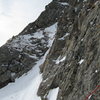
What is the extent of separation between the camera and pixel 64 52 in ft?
81.1

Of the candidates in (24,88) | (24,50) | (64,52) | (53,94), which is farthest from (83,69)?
(24,50)

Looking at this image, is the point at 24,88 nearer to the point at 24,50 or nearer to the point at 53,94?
the point at 53,94

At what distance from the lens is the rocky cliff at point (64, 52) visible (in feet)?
48.8

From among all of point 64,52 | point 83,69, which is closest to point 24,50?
point 64,52

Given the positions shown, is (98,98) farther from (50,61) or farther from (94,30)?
(50,61)

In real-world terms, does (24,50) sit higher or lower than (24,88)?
higher

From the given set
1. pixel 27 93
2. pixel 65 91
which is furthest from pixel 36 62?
pixel 65 91

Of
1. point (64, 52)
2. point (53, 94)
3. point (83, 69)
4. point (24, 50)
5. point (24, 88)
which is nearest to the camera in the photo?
point (83, 69)

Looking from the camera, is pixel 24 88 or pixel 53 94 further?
pixel 24 88

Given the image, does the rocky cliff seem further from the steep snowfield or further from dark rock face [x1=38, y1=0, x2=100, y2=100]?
the steep snowfield

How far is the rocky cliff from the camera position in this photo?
48.8ft

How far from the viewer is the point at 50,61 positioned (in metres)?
27.4

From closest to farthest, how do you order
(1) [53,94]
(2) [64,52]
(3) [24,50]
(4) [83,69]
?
(4) [83,69]
(1) [53,94]
(2) [64,52]
(3) [24,50]

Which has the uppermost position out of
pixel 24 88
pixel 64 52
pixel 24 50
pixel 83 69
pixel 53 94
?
pixel 83 69
